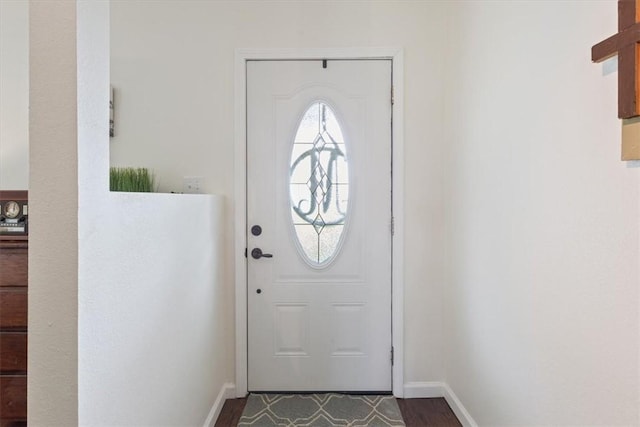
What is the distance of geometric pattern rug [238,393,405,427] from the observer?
6.03 feet

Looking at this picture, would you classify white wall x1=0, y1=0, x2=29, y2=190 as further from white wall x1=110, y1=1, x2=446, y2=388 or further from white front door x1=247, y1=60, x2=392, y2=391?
white front door x1=247, y1=60, x2=392, y2=391

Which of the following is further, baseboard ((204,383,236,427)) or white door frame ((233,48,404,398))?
white door frame ((233,48,404,398))

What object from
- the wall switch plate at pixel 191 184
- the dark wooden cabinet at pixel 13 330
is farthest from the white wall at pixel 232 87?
the dark wooden cabinet at pixel 13 330

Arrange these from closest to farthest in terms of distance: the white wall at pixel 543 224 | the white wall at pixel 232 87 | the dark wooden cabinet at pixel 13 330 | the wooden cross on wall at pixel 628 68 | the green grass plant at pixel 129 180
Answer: the wooden cross on wall at pixel 628 68, the white wall at pixel 543 224, the dark wooden cabinet at pixel 13 330, the green grass plant at pixel 129 180, the white wall at pixel 232 87

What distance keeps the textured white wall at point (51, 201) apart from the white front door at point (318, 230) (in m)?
1.42

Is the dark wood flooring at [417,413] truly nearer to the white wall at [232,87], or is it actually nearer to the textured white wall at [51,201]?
the white wall at [232,87]

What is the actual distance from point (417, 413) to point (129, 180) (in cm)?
206

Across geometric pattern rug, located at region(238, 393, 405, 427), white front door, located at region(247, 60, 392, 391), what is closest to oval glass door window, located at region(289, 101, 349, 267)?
white front door, located at region(247, 60, 392, 391)

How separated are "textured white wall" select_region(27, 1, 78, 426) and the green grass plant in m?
1.03

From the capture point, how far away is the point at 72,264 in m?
0.70

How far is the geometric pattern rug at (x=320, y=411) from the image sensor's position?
72.4 inches

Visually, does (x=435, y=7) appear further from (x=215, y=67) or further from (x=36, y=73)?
(x=36, y=73)

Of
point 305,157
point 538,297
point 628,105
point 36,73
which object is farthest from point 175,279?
point 628,105

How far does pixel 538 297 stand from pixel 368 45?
1.67 metres
